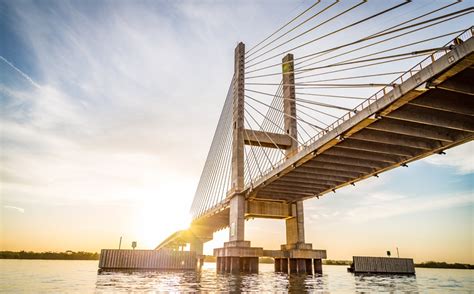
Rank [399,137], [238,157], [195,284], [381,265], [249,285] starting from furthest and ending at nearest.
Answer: [381,265], [238,157], [399,137], [195,284], [249,285]

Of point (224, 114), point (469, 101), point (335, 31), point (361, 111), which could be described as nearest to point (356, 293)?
point (361, 111)

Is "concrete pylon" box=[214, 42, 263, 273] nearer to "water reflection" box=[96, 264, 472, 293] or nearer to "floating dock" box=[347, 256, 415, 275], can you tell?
"water reflection" box=[96, 264, 472, 293]

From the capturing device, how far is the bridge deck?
15625mm

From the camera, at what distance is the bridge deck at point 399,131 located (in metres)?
15.6

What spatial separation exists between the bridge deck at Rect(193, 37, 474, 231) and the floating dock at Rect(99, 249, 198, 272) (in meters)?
22.6

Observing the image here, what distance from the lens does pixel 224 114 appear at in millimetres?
51531

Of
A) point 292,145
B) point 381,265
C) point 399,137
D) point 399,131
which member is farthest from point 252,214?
point 399,131

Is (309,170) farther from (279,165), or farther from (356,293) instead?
(356,293)

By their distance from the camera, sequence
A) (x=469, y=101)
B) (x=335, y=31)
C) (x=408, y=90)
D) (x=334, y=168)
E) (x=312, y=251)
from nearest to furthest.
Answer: (x=408, y=90) → (x=469, y=101) → (x=335, y=31) → (x=334, y=168) → (x=312, y=251)

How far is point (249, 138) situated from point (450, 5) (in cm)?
3020

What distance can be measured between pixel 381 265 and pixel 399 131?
3423cm

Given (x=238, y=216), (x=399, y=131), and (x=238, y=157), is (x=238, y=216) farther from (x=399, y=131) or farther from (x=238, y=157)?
(x=399, y=131)

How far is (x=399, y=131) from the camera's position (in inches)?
818

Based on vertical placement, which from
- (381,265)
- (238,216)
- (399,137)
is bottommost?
(381,265)
